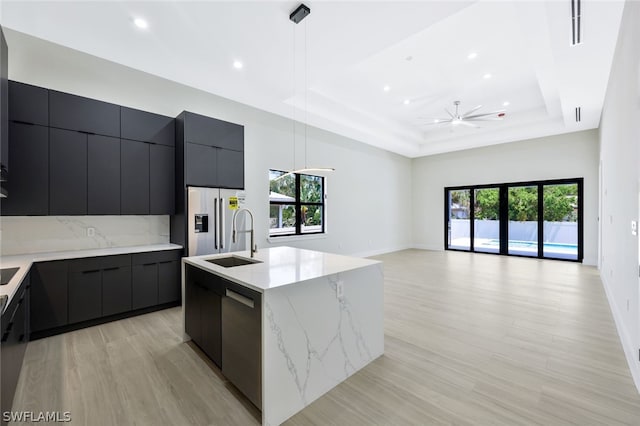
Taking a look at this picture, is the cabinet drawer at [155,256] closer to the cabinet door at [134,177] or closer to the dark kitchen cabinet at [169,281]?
the dark kitchen cabinet at [169,281]

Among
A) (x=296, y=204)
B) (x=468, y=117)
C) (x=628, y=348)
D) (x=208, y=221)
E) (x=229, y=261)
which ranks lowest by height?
(x=628, y=348)

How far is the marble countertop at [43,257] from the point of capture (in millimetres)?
2026

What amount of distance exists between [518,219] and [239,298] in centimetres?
832

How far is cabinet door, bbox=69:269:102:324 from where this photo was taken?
3082mm

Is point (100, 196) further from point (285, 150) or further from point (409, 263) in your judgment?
point (409, 263)

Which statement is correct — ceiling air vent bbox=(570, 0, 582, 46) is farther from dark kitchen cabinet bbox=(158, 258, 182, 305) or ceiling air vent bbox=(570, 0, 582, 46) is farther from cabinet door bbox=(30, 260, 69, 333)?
cabinet door bbox=(30, 260, 69, 333)

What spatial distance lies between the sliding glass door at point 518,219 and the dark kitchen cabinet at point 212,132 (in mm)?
7108

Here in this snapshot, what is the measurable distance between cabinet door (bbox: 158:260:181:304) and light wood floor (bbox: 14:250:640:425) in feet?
0.74

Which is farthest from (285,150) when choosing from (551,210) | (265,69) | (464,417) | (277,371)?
(551,210)

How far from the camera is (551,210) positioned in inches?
285

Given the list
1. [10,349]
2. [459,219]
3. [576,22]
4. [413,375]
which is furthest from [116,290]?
[459,219]

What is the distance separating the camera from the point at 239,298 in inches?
76.5

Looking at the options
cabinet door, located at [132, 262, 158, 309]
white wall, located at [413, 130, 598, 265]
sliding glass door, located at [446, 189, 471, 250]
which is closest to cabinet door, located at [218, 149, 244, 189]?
cabinet door, located at [132, 262, 158, 309]

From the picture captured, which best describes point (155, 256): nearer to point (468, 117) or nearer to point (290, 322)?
point (290, 322)
